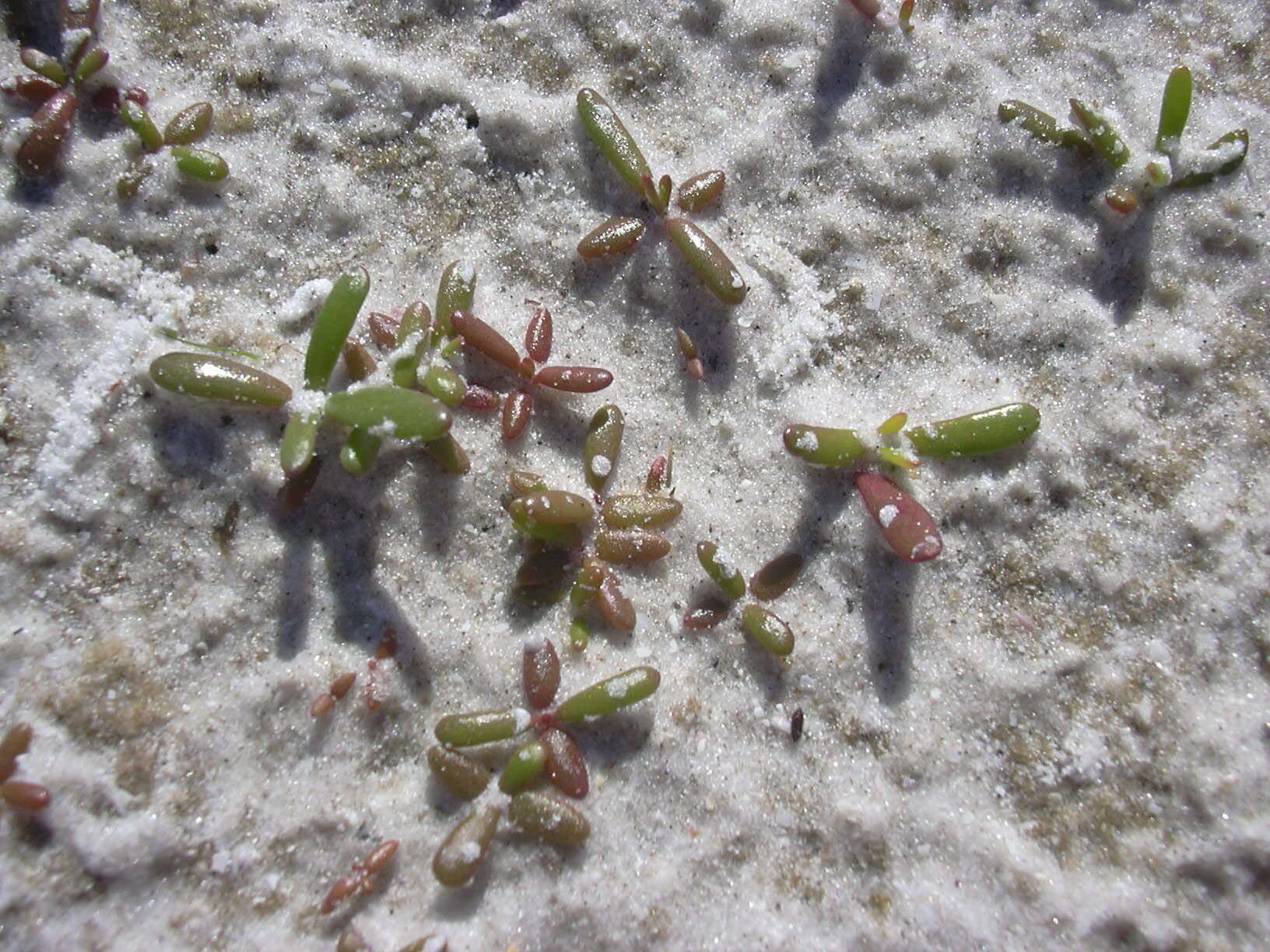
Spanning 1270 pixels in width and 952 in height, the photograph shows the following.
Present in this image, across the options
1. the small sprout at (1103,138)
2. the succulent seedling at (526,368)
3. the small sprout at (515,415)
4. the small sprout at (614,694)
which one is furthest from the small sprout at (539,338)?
the small sprout at (1103,138)

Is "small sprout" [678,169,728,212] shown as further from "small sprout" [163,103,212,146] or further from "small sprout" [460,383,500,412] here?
"small sprout" [163,103,212,146]

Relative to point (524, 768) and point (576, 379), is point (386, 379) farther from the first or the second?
point (524, 768)

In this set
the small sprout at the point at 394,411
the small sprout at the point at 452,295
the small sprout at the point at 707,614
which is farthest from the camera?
the small sprout at the point at 452,295

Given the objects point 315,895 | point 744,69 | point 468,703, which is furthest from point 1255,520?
point 315,895

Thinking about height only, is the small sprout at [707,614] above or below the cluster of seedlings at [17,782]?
above

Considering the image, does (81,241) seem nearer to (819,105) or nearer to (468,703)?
(468,703)

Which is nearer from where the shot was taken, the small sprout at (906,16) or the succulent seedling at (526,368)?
the succulent seedling at (526,368)

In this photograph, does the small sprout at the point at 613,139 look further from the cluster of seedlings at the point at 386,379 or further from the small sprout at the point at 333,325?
the small sprout at the point at 333,325
